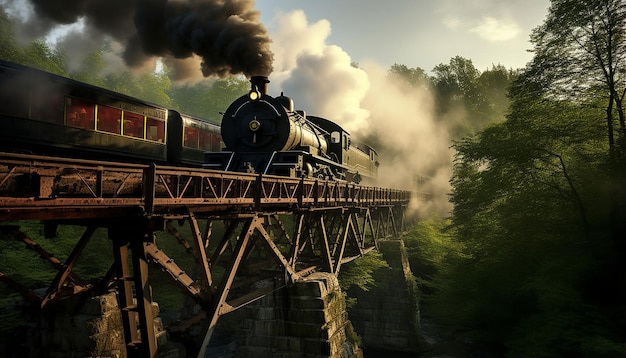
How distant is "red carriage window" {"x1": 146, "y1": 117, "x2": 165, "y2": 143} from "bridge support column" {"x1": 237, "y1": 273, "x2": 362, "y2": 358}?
303 inches

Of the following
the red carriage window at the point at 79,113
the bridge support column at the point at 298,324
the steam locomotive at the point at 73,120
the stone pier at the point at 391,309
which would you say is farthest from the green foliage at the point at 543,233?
the red carriage window at the point at 79,113

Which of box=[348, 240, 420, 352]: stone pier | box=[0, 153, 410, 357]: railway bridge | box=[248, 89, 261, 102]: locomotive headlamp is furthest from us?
box=[348, 240, 420, 352]: stone pier

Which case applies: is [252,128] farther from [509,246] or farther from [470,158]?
[509,246]

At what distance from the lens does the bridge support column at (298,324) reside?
33.6 ft

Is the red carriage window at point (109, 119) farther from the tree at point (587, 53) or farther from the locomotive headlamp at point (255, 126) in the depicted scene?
the tree at point (587, 53)

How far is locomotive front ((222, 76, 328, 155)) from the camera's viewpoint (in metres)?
12.8

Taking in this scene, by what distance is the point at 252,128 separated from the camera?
12.9 metres

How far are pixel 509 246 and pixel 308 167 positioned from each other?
27.3 ft

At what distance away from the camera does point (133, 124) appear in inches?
521

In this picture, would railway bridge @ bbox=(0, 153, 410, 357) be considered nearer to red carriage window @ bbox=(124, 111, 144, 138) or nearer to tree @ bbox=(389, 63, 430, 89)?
red carriage window @ bbox=(124, 111, 144, 138)

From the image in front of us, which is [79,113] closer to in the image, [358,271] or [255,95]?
[255,95]

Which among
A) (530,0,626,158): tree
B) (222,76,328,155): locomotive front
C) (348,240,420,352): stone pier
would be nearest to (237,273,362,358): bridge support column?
(222,76,328,155): locomotive front

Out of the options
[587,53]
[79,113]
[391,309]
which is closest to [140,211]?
[79,113]

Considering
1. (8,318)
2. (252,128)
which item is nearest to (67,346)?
(8,318)
